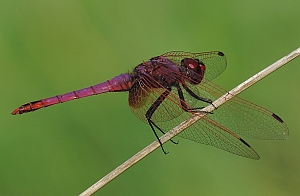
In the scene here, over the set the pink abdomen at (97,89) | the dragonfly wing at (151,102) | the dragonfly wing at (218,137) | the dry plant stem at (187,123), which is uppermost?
the pink abdomen at (97,89)

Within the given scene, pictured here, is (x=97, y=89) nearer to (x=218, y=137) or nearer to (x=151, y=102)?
(x=151, y=102)

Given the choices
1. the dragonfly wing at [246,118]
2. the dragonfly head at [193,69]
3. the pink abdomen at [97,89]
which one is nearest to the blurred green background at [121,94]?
the pink abdomen at [97,89]

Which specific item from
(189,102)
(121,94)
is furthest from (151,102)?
(121,94)

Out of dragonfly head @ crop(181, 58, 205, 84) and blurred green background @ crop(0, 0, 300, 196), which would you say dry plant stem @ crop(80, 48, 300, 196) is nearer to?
dragonfly head @ crop(181, 58, 205, 84)

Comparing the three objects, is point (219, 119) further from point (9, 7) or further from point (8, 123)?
point (9, 7)

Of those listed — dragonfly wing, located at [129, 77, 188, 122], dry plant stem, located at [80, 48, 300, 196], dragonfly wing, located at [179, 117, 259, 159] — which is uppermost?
dragonfly wing, located at [129, 77, 188, 122]

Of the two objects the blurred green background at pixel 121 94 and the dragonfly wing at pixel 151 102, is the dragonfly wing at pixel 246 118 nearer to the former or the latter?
the dragonfly wing at pixel 151 102

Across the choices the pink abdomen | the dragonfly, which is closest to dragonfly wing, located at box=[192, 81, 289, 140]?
the dragonfly
